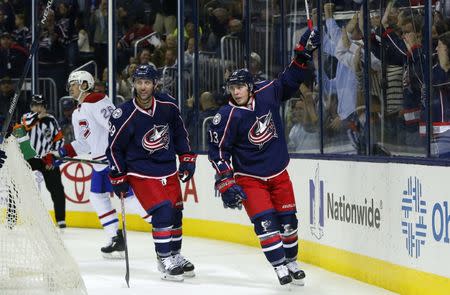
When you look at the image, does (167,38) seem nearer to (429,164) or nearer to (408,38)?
(408,38)

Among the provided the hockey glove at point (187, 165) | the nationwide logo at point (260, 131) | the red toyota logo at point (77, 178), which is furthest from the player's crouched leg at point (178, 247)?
the red toyota logo at point (77, 178)

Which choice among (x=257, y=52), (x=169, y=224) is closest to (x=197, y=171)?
(x=257, y=52)

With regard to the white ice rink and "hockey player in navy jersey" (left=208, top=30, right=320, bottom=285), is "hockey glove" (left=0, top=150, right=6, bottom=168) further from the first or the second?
"hockey player in navy jersey" (left=208, top=30, right=320, bottom=285)

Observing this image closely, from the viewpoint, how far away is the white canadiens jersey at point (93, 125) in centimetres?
1019

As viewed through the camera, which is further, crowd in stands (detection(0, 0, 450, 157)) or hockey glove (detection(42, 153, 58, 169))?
hockey glove (detection(42, 153, 58, 169))

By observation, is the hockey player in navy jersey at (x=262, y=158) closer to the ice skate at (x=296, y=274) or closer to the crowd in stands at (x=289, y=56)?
the ice skate at (x=296, y=274)

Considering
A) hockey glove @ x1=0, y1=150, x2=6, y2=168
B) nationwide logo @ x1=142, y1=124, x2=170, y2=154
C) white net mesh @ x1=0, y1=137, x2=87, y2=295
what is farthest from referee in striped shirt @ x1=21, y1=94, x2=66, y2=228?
hockey glove @ x1=0, y1=150, x2=6, y2=168

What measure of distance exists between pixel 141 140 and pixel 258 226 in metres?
1.04

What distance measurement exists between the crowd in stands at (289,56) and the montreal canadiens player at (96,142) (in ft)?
5.28

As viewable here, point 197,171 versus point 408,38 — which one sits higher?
point 408,38

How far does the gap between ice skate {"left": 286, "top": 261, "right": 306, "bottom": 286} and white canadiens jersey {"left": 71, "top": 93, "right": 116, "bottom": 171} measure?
2.24 metres

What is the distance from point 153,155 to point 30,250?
1638 mm

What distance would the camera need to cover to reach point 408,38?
28.0ft

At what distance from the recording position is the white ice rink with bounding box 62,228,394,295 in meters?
8.41
